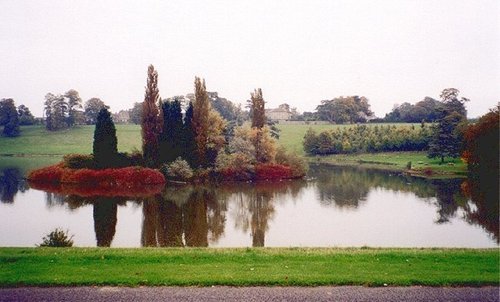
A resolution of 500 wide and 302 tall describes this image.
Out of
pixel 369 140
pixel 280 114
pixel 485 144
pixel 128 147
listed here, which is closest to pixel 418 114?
pixel 369 140

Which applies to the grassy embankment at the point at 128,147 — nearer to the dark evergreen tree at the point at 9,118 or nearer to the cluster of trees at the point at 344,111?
the dark evergreen tree at the point at 9,118

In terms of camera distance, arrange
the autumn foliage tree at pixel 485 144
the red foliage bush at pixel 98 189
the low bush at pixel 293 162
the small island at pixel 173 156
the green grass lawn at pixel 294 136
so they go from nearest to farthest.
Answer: the red foliage bush at pixel 98 189 → the autumn foliage tree at pixel 485 144 → the small island at pixel 173 156 → the low bush at pixel 293 162 → the green grass lawn at pixel 294 136

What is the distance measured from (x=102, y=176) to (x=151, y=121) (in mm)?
9582

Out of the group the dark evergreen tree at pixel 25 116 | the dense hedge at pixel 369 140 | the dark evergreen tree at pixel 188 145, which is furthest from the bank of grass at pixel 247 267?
the dark evergreen tree at pixel 25 116

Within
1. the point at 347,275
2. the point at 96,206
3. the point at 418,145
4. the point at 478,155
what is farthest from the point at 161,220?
the point at 418,145

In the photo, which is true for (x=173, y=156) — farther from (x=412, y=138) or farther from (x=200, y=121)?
(x=412, y=138)

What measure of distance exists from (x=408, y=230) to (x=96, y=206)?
19081mm

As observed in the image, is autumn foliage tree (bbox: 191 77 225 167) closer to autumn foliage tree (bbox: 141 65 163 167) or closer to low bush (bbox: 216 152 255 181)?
low bush (bbox: 216 152 255 181)

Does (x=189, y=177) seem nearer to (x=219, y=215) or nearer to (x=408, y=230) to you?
(x=219, y=215)

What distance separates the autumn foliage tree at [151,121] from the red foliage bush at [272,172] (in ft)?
35.0

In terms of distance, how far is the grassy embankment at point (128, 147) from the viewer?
208 ft

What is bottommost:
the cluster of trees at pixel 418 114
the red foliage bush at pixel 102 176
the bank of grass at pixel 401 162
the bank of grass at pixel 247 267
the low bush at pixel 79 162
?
the bank of grass at pixel 401 162

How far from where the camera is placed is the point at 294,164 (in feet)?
167

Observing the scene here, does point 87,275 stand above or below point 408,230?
above
